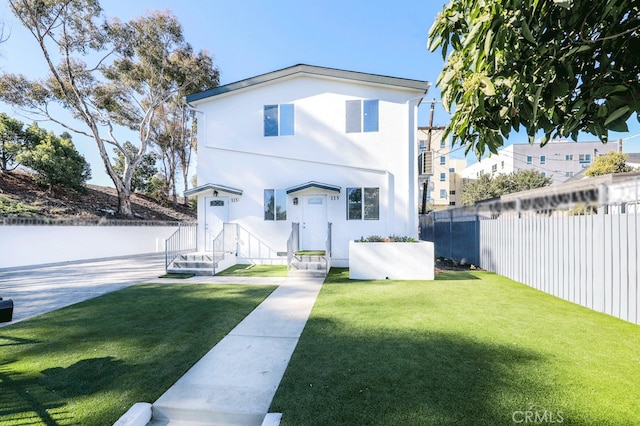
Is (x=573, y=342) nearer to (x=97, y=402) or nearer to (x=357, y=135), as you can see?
(x=97, y=402)

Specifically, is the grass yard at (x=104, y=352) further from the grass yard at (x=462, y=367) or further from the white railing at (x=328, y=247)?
the white railing at (x=328, y=247)

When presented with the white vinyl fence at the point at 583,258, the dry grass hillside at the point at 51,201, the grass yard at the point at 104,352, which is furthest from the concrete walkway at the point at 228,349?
the white vinyl fence at the point at 583,258

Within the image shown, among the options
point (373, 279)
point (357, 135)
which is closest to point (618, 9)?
point (373, 279)

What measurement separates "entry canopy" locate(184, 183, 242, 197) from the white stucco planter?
17.1ft

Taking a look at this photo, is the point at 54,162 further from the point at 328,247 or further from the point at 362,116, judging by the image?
the point at 362,116

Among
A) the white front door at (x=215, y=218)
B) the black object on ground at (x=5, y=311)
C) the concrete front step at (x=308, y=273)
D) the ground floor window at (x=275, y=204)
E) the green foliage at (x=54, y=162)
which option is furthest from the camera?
the green foliage at (x=54, y=162)

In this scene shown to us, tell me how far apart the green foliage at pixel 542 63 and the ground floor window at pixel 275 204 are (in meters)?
8.85

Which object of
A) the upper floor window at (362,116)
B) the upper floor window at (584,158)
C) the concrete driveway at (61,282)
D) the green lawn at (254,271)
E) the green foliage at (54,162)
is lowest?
the concrete driveway at (61,282)

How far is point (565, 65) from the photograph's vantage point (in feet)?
6.53

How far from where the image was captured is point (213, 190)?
10.9 m

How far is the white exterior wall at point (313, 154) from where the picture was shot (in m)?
10.4

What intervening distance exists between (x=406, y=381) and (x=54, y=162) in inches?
676

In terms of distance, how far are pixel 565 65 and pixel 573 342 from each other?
12.5 feet

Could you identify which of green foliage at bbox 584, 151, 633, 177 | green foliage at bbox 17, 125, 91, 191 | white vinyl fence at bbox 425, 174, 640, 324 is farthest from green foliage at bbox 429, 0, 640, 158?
green foliage at bbox 584, 151, 633, 177
